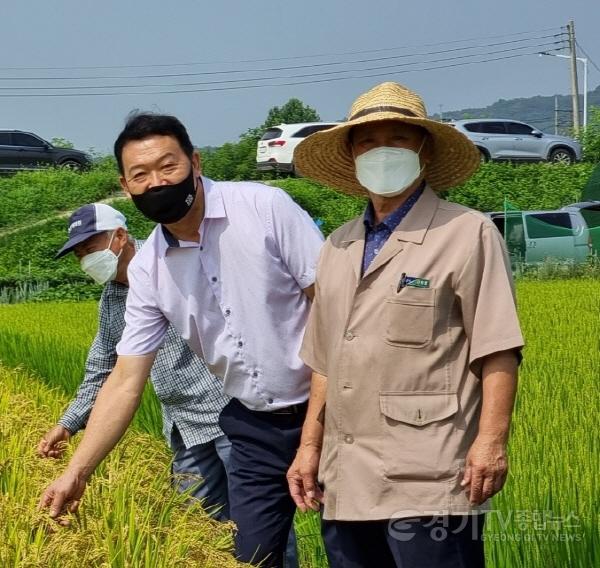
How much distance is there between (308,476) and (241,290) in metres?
0.49

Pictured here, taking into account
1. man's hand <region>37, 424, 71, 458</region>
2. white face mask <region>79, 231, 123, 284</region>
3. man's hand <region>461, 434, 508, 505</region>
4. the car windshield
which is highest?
the car windshield

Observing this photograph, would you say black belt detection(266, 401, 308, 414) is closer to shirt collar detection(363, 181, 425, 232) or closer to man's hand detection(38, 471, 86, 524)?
man's hand detection(38, 471, 86, 524)

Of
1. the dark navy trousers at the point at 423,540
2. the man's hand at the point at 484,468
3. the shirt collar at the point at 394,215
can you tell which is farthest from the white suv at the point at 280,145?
the man's hand at the point at 484,468

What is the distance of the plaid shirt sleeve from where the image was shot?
322 cm

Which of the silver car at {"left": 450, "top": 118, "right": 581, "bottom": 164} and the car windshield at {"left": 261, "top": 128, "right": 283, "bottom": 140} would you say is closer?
the car windshield at {"left": 261, "top": 128, "right": 283, "bottom": 140}

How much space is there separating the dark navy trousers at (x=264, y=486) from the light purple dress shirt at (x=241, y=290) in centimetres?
6

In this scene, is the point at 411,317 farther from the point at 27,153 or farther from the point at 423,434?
the point at 27,153

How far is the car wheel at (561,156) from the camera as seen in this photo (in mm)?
21422

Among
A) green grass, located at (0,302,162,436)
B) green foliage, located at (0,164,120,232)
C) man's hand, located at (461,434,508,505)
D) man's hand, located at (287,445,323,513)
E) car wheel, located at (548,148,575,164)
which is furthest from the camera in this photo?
car wheel, located at (548,148,575,164)

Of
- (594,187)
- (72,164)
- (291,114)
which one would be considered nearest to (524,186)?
(594,187)

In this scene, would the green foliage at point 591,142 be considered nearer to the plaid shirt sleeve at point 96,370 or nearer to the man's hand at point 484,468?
the plaid shirt sleeve at point 96,370

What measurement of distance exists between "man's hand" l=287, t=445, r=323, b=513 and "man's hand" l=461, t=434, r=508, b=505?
394mm

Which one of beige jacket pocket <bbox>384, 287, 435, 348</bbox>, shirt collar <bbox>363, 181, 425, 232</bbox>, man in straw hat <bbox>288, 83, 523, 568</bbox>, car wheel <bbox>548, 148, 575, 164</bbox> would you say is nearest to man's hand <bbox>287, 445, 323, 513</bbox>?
man in straw hat <bbox>288, 83, 523, 568</bbox>

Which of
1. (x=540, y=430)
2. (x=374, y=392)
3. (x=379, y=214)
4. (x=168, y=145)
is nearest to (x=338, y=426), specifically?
(x=374, y=392)
